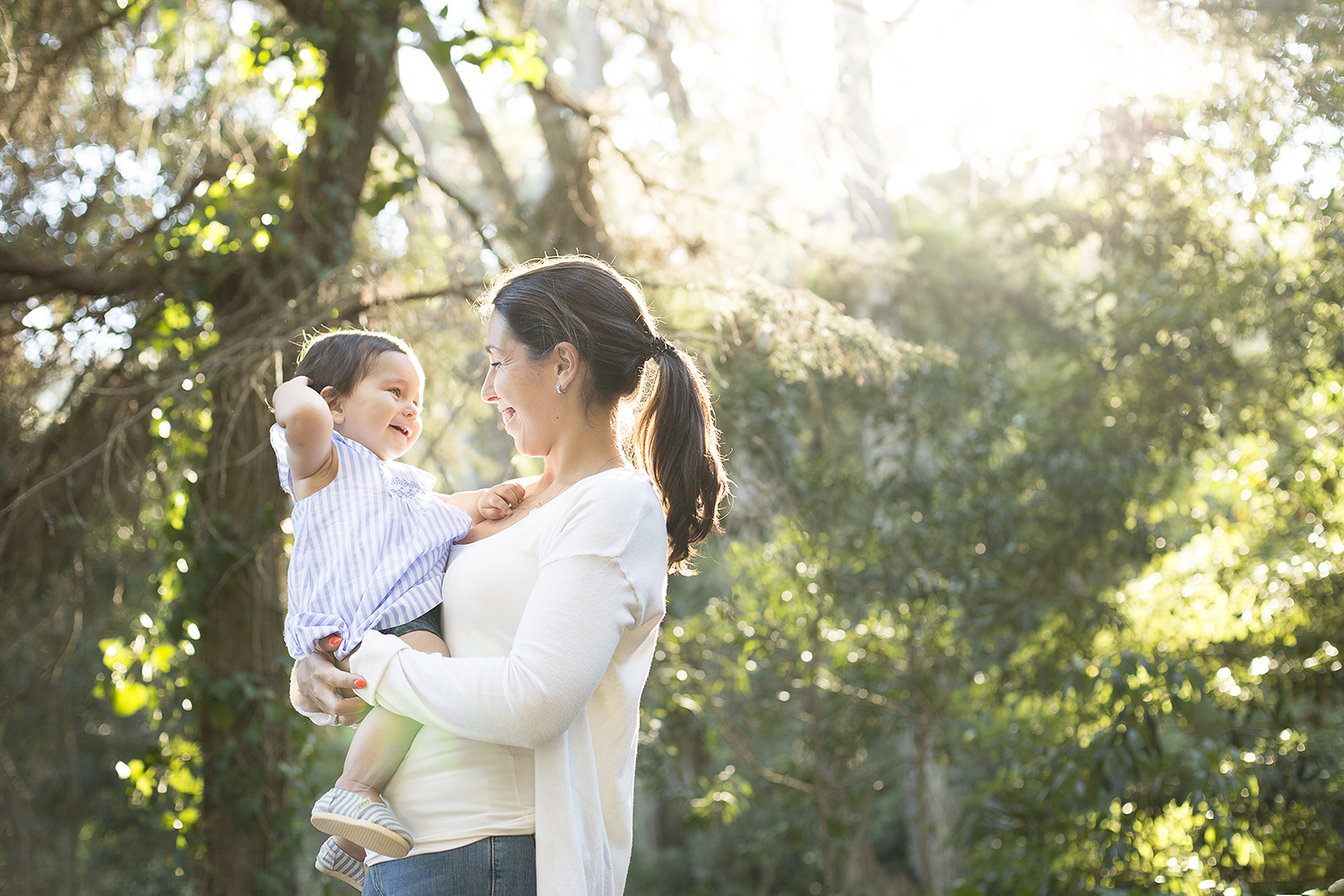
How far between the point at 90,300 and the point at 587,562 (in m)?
2.72

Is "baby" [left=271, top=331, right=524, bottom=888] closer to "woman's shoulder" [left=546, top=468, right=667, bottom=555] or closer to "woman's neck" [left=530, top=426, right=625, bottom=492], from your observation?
"woman's neck" [left=530, top=426, right=625, bottom=492]

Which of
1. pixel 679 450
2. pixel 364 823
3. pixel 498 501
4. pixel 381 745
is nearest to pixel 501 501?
pixel 498 501

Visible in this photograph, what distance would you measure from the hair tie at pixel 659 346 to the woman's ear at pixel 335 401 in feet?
1.76

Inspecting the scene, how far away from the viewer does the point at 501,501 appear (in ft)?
4.83

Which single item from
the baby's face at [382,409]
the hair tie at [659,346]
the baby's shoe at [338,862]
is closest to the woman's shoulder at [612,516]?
the hair tie at [659,346]

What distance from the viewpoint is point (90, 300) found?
308cm

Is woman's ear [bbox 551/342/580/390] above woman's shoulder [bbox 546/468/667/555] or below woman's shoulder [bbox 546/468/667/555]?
above

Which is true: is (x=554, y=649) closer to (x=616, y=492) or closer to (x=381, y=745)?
(x=616, y=492)

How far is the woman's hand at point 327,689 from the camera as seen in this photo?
1.24 meters

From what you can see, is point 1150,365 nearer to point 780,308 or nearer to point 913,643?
point 913,643

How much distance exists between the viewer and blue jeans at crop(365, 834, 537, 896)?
115 centimetres

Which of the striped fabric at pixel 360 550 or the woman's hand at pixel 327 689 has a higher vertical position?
the striped fabric at pixel 360 550

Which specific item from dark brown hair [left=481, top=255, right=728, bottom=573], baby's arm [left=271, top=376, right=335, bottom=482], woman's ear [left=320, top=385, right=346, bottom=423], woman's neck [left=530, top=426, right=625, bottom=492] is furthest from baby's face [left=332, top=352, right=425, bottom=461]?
woman's neck [left=530, top=426, right=625, bottom=492]

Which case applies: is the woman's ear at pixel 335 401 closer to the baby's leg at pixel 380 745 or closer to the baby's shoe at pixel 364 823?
the baby's leg at pixel 380 745
